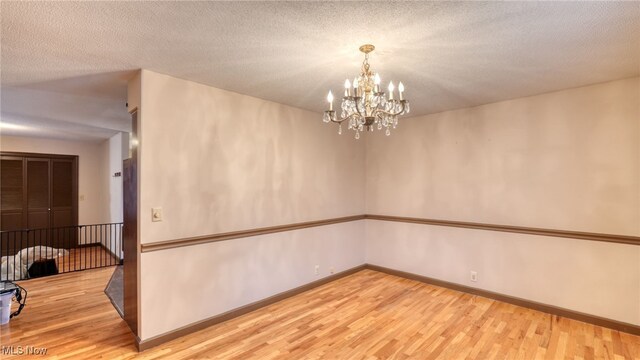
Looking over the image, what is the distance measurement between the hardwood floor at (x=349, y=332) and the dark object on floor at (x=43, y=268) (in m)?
1.15

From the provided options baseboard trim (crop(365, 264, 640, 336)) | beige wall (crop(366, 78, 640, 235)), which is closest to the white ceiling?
beige wall (crop(366, 78, 640, 235))

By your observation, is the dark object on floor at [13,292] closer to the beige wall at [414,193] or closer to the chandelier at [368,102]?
the beige wall at [414,193]

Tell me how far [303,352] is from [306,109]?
290 centimetres

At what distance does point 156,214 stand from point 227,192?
29.2 inches

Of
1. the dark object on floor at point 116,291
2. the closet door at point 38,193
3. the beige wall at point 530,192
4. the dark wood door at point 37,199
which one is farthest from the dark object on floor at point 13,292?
the beige wall at point 530,192

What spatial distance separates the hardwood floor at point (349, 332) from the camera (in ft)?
8.46

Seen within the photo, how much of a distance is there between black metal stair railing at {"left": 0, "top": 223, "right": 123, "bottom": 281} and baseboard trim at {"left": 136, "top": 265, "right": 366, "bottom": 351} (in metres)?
3.55

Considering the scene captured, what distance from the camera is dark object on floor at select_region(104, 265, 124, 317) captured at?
3571 mm

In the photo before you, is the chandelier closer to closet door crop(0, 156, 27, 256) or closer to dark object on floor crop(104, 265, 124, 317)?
dark object on floor crop(104, 265, 124, 317)

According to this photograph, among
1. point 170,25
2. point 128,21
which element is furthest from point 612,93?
point 128,21

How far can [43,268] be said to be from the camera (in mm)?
4797

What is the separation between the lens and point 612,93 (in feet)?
9.82

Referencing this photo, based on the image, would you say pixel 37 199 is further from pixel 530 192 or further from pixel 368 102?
pixel 530 192

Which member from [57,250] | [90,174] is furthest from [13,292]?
[90,174]
